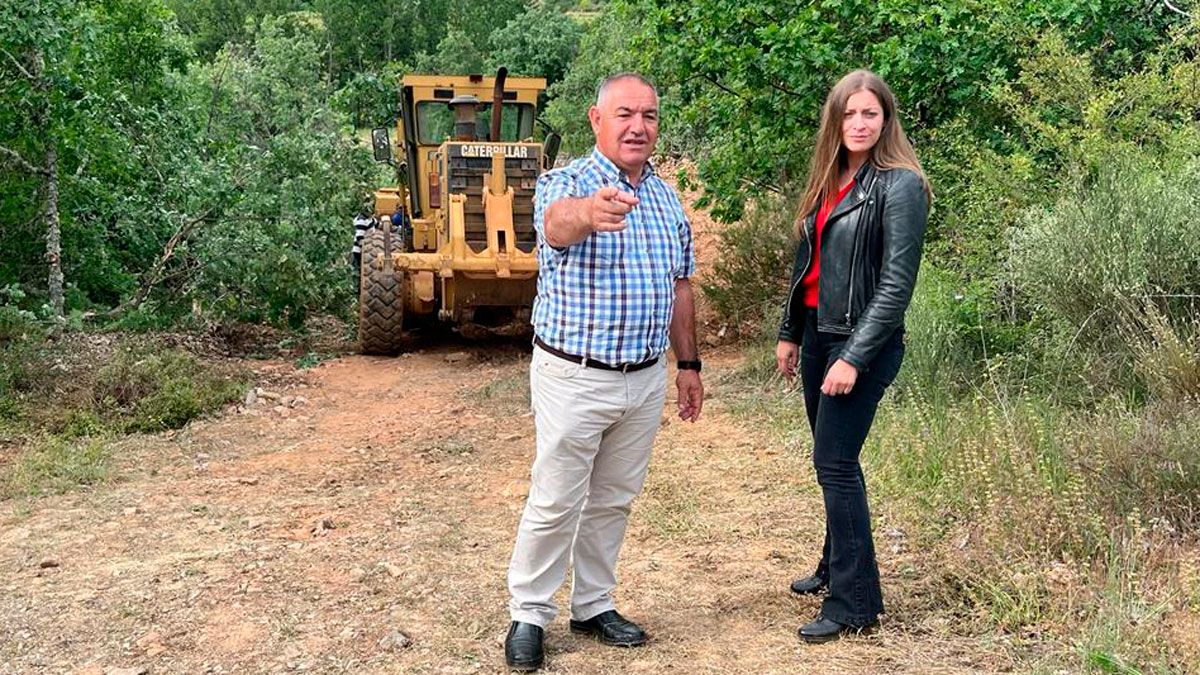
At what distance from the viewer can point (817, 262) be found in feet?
12.5

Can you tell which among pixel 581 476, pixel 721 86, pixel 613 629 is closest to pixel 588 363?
pixel 581 476

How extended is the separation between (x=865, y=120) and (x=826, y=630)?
1608mm

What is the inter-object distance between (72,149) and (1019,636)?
8.48 metres

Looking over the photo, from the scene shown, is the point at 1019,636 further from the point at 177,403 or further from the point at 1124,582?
the point at 177,403

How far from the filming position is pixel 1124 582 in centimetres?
382

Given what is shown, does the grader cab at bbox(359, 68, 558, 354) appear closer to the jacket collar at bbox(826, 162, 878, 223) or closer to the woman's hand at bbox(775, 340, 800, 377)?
the woman's hand at bbox(775, 340, 800, 377)

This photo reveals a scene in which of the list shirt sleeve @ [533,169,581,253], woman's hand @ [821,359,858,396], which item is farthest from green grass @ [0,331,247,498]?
woman's hand @ [821,359,858,396]

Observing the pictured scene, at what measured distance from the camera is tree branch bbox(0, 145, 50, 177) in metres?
9.09

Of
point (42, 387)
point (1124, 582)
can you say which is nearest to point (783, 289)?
point (42, 387)

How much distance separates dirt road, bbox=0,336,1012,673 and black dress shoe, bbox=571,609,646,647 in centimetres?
5

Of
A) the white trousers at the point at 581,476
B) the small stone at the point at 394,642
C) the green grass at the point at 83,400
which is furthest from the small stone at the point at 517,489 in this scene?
the green grass at the point at 83,400

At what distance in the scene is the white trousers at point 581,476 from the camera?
3.59 metres

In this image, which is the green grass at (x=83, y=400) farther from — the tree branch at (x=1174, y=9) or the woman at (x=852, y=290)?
the tree branch at (x=1174, y=9)

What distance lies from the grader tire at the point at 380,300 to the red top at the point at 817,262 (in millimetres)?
7083
